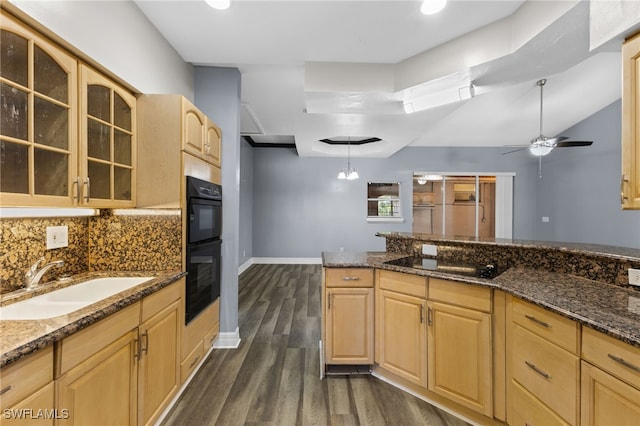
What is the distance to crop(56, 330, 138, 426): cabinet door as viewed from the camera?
1044 millimetres

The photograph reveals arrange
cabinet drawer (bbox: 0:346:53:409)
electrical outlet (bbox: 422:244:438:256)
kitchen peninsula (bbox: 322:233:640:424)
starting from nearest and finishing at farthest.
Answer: cabinet drawer (bbox: 0:346:53:409) → kitchen peninsula (bbox: 322:233:640:424) → electrical outlet (bbox: 422:244:438:256)

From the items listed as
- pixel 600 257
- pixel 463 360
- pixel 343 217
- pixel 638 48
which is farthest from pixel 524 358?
pixel 343 217

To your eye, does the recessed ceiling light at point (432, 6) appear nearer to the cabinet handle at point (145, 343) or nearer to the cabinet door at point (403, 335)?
the cabinet door at point (403, 335)

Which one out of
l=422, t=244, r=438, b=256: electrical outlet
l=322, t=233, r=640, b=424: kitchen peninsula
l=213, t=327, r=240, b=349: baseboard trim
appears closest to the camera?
l=322, t=233, r=640, b=424: kitchen peninsula

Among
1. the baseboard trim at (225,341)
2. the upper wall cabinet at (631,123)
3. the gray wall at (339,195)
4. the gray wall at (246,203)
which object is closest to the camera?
the upper wall cabinet at (631,123)

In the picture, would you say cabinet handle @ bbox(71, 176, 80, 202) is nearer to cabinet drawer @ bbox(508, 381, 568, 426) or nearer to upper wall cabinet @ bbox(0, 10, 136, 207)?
upper wall cabinet @ bbox(0, 10, 136, 207)

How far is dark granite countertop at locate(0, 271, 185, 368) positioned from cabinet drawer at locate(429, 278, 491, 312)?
69.7 inches

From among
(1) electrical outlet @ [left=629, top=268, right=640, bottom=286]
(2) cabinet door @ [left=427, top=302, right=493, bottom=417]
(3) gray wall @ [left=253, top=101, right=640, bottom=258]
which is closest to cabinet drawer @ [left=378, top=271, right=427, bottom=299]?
(2) cabinet door @ [left=427, top=302, right=493, bottom=417]

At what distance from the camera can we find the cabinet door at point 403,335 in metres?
1.92

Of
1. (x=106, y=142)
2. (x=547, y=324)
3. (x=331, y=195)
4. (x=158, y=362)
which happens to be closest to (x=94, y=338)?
(x=158, y=362)

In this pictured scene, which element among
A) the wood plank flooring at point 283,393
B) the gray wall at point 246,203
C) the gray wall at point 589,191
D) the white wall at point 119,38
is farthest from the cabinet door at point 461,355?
the gray wall at point 589,191

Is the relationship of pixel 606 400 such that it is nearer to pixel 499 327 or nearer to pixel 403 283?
pixel 499 327

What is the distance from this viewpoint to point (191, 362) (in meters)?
2.08

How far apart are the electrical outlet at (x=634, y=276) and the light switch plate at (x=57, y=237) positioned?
3293 millimetres
